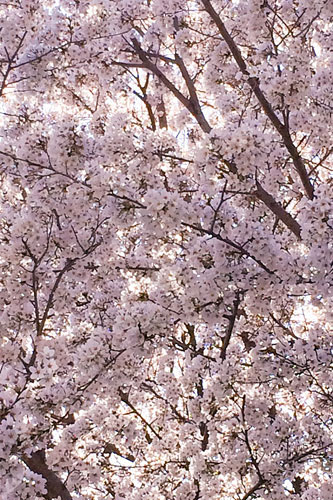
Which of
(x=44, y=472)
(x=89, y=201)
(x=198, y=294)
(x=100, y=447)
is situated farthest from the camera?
(x=100, y=447)

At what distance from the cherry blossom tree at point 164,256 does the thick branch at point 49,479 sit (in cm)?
2

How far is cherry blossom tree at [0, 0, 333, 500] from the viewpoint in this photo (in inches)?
197

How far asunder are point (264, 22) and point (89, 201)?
9.91 feet

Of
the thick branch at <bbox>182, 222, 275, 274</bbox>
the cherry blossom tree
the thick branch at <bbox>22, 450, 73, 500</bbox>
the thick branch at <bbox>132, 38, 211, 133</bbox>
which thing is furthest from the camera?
the thick branch at <bbox>132, 38, 211, 133</bbox>

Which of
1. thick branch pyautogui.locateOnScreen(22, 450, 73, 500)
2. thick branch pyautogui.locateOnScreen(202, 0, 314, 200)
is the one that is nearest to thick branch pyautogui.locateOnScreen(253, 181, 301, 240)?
thick branch pyautogui.locateOnScreen(202, 0, 314, 200)

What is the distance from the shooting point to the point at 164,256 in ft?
20.1

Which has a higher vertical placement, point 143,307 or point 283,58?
point 283,58

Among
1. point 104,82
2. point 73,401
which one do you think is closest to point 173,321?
point 73,401

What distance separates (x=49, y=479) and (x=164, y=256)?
113 inches

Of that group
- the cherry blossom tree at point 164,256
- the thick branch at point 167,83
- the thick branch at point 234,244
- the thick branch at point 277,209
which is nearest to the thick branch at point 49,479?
the cherry blossom tree at point 164,256

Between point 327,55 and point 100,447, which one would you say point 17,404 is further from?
point 327,55

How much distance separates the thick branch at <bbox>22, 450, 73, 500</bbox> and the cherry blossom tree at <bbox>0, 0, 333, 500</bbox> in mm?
16

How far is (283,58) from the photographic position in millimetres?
5516

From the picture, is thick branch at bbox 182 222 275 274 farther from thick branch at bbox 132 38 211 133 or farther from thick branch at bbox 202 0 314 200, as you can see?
thick branch at bbox 132 38 211 133
